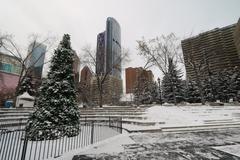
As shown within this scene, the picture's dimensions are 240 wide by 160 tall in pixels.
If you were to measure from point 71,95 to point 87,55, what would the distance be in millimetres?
19605

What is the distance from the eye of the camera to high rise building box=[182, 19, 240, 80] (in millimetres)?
25375

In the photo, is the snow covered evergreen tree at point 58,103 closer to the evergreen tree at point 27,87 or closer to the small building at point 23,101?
the small building at point 23,101

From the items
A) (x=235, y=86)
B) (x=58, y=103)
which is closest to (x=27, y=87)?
(x=58, y=103)

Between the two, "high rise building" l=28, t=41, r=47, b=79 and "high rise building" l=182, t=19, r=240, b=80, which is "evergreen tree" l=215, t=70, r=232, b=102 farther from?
"high rise building" l=28, t=41, r=47, b=79

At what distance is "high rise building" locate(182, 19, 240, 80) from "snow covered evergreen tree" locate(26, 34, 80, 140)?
21.3 metres

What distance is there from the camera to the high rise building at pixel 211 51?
2538 centimetres

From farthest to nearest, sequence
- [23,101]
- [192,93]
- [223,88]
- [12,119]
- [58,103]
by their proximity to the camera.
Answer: [192,93] < [223,88] < [23,101] < [12,119] < [58,103]

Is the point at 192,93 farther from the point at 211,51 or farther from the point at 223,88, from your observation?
the point at 211,51

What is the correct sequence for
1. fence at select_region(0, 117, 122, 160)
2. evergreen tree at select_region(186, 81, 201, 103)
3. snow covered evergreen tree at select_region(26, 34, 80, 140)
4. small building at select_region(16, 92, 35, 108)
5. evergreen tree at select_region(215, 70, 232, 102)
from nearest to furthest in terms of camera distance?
fence at select_region(0, 117, 122, 160) < snow covered evergreen tree at select_region(26, 34, 80, 140) < small building at select_region(16, 92, 35, 108) < evergreen tree at select_region(215, 70, 232, 102) < evergreen tree at select_region(186, 81, 201, 103)

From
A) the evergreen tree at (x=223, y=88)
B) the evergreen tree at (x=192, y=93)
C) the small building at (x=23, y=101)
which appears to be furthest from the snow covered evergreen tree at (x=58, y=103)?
the evergreen tree at (x=223, y=88)

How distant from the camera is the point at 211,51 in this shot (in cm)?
2680

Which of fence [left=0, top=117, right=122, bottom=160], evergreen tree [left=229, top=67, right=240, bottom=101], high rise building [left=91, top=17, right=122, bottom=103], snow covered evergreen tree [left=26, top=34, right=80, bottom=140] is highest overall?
high rise building [left=91, top=17, right=122, bottom=103]

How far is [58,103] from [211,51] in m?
28.8

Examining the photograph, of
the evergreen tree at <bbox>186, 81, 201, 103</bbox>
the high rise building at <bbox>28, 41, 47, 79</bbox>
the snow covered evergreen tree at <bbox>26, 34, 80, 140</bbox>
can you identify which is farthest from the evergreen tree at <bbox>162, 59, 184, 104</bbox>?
the snow covered evergreen tree at <bbox>26, 34, 80, 140</bbox>
